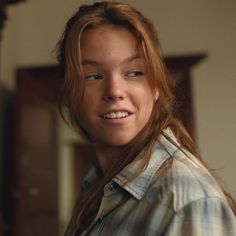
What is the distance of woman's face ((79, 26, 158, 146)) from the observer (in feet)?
2.37

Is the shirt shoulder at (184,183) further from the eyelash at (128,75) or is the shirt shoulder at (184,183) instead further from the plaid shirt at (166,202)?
the eyelash at (128,75)

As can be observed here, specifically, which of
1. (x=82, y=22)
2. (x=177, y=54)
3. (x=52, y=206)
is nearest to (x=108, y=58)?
(x=82, y=22)

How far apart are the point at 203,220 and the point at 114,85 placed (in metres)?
0.28

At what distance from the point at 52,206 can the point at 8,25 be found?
4.04 ft

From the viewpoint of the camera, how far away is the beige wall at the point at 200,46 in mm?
2590

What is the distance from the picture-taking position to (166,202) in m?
0.56

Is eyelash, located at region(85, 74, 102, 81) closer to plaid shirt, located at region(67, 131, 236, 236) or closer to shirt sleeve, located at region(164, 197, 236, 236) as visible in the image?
plaid shirt, located at region(67, 131, 236, 236)

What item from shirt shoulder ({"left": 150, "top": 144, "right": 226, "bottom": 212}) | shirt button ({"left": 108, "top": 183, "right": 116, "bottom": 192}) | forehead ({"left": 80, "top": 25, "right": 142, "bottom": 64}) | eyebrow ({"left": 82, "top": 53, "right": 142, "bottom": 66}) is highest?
forehead ({"left": 80, "top": 25, "right": 142, "bottom": 64})

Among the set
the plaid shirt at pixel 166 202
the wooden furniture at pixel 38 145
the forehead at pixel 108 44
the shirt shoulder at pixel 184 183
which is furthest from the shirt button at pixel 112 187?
the wooden furniture at pixel 38 145

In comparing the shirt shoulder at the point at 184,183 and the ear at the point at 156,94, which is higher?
the ear at the point at 156,94

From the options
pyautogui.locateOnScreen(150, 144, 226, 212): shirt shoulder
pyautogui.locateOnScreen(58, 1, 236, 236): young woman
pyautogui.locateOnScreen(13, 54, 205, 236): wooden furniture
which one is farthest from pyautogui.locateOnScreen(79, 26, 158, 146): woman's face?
pyautogui.locateOnScreen(13, 54, 205, 236): wooden furniture

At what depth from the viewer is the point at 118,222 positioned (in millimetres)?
639

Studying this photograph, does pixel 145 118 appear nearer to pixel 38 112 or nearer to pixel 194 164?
pixel 194 164

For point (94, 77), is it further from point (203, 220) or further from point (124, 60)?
point (203, 220)
